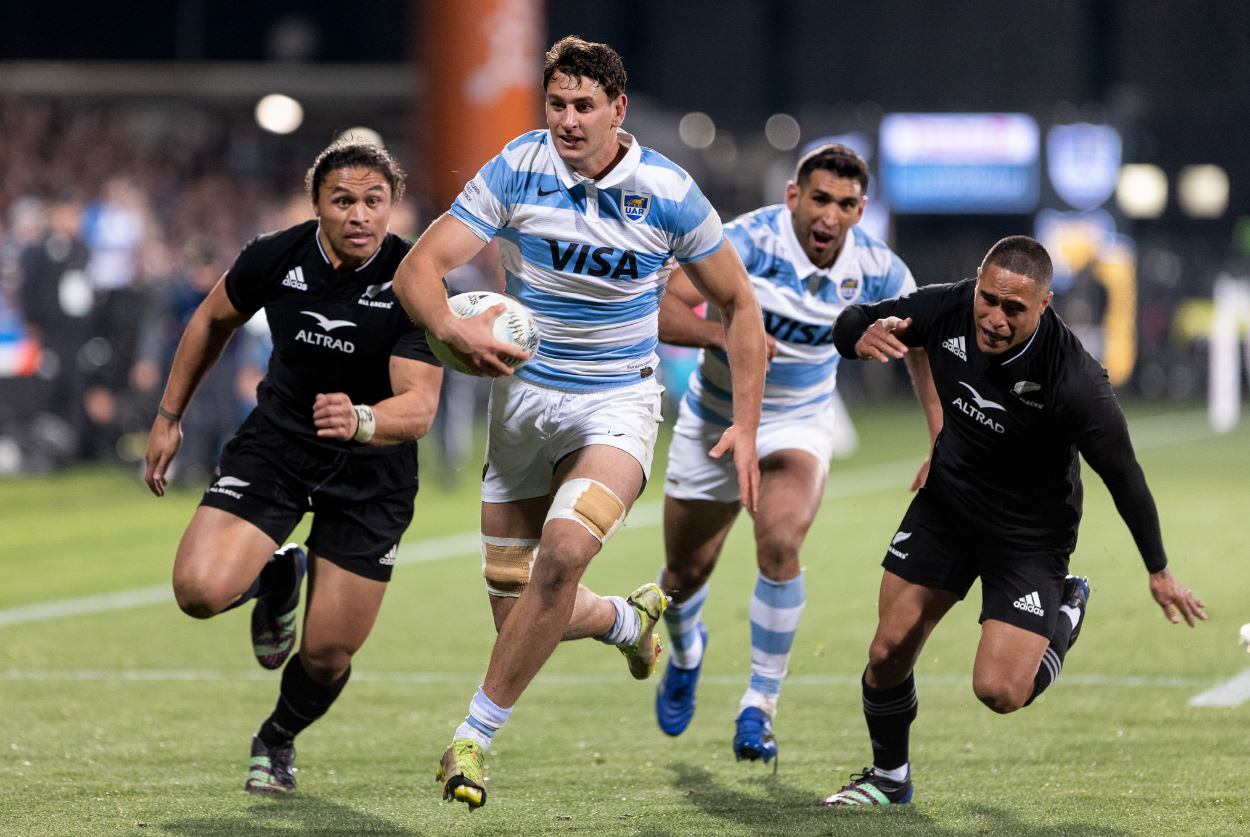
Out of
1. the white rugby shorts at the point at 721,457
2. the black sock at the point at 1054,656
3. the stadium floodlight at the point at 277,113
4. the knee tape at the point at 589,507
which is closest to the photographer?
the knee tape at the point at 589,507

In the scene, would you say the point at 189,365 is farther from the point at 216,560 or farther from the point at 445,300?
the point at 445,300

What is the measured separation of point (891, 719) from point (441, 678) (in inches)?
124

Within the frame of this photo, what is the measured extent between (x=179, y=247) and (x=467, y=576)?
13.6m

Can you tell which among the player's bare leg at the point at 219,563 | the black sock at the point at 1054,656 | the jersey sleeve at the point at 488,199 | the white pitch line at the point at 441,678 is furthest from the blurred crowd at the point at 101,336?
the black sock at the point at 1054,656

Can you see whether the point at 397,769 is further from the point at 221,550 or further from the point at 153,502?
the point at 153,502

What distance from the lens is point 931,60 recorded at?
3531 cm

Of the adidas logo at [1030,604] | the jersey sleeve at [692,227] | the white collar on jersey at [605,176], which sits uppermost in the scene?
the white collar on jersey at [605,176]

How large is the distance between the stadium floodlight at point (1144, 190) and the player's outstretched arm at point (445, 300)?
97.3 ft

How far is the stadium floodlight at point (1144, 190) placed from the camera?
3381 centimetres

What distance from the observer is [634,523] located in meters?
14.9

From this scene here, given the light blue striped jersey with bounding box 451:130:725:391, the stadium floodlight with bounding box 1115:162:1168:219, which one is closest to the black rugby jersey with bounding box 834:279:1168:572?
the light blue striped jersey with bounding box 451:130:725:391

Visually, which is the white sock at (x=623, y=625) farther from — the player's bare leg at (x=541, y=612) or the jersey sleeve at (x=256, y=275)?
the jersey sleeve at (x=256, y=275)

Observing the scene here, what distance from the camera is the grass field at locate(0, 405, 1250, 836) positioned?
20.0ft

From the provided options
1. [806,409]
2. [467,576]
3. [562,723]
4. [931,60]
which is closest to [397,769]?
[562,723]
